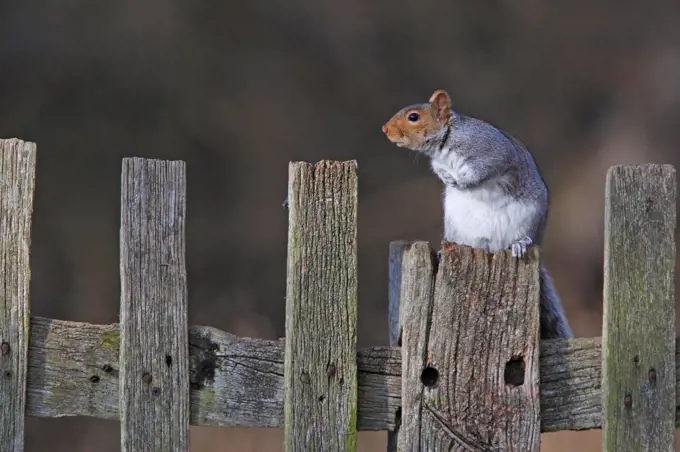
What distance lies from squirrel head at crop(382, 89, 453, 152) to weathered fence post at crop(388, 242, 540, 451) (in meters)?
0.70

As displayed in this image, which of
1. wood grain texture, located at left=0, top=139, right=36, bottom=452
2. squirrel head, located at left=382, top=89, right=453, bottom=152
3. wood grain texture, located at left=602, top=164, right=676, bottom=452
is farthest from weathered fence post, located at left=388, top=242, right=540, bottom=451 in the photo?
squirrel head, located at left=382, top=89, right=453, bottom=152

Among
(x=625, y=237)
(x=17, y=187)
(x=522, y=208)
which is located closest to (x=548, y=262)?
(x=522, y=208)

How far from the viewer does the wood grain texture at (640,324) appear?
170 centimetres

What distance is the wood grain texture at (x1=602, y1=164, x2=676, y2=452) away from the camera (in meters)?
1.70

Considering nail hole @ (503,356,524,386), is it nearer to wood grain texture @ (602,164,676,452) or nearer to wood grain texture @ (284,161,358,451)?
wood grain texture @ (602,164,676,452)

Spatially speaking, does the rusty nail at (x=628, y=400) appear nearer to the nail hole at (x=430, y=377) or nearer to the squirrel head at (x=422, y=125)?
the nail hole at (x=430, y=377)

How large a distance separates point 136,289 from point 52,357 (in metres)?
0.18

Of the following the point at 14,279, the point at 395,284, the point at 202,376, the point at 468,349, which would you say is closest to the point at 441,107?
the point at 395,284

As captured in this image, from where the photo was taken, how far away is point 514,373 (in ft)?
5.70

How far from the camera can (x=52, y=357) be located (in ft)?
5.56

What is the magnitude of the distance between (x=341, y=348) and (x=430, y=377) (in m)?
0.16

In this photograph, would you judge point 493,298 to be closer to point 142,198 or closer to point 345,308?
point 345,308

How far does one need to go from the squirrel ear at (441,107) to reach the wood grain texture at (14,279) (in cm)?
99

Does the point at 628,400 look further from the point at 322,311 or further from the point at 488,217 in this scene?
the point at 488,217
